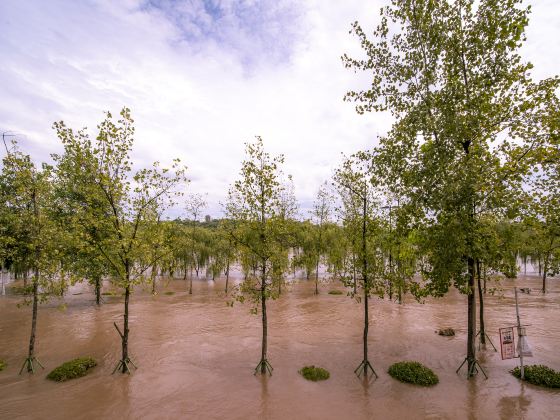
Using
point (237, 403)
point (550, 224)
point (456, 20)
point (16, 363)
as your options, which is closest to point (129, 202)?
point (237, 403)

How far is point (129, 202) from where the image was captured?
14.2 m

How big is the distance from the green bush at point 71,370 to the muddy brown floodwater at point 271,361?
1.30 ft

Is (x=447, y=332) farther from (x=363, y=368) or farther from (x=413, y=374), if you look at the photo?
(x=363, y=368)

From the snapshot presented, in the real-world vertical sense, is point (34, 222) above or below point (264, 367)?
above

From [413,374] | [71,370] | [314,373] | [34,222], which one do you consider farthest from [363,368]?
[34,222]

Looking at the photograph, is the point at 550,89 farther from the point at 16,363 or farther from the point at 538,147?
the point at 16,363

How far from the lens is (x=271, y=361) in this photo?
15977 mm

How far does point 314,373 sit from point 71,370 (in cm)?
1129

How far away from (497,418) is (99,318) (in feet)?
88.3

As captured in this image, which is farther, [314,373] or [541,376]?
[314,373]

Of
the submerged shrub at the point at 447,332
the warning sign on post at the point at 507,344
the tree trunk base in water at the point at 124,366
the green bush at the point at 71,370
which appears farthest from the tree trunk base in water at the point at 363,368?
the green bush at the point at 71,370

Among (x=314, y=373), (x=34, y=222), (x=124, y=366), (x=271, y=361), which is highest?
(x=34, y=222)

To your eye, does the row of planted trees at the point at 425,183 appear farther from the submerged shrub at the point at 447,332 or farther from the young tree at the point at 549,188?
the submerged shrub at the point at 447,332

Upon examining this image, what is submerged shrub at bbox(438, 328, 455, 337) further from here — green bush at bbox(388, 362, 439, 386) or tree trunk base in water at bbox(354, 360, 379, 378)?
tree trunk base in water at bbox(354, 360, 379, 378)
